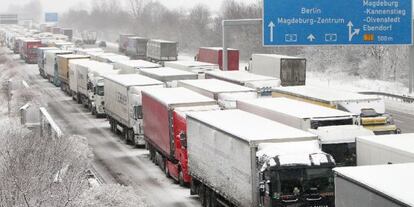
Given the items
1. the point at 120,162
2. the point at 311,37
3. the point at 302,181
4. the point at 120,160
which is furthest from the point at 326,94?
the point at 302,181

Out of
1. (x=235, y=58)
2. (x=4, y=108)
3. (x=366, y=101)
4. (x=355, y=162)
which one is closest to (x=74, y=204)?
(x=355, y=162)

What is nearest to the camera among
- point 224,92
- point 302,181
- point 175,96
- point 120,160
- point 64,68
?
point 302,181

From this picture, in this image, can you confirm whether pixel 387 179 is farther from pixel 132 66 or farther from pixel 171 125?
pixel 132 66

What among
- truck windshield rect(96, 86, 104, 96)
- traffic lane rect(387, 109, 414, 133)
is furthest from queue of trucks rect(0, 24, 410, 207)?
traffic lane rect(387, 109, 414, 133)

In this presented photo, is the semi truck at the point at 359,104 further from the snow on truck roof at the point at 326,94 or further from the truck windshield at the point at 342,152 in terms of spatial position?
the truck windshield at the point at 342,152

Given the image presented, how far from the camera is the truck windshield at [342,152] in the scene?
1970 centimetres

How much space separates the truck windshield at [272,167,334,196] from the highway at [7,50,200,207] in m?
6.96

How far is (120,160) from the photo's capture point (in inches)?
1222

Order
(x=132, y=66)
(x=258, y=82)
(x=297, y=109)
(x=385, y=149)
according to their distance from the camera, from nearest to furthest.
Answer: (x=385, y=149) → (x=297, y=109) → (x=258, y=82) → (x=132, y=66)

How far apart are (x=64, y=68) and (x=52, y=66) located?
309 inches

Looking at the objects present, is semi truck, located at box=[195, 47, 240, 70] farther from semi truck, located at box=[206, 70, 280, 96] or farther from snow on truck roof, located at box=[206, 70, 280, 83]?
semi truck, located at box=[206, 70, 280, 96]

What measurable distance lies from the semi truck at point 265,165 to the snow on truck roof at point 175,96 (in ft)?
18.5

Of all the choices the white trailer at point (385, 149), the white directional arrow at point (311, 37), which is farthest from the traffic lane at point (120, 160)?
the white directional arrow at point (311, 37)

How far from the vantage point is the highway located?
80.4 feet
